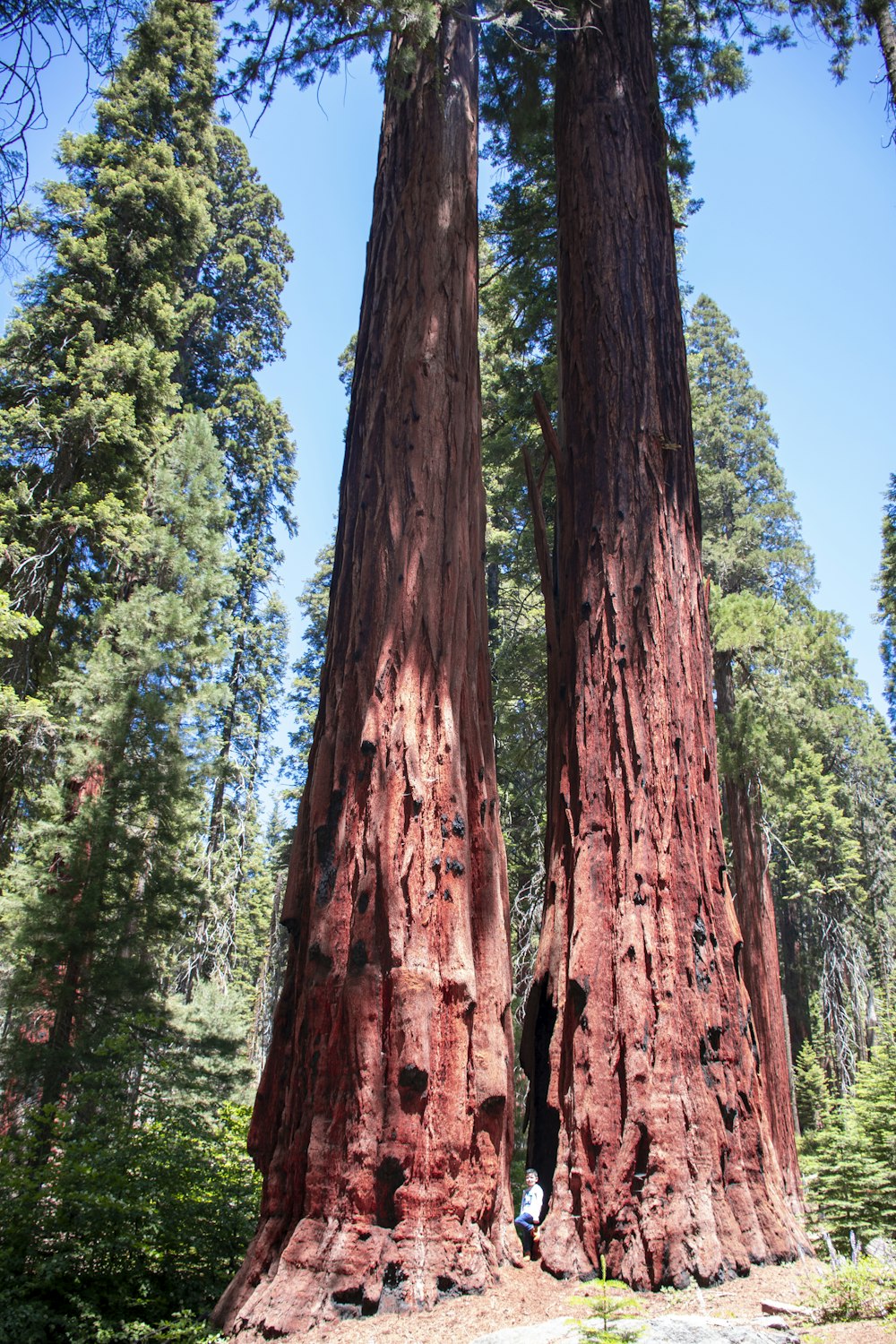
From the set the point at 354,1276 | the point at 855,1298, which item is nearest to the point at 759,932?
the point at 855,1298

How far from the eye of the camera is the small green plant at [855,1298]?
2922 mm

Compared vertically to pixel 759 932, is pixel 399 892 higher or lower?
lower

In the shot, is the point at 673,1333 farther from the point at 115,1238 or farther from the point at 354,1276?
the point at 115,1238

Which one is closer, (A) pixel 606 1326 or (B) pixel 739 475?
(A) pixel 606 1326

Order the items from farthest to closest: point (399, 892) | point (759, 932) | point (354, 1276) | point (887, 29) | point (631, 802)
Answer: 1. point (759, 932)
2. point (887, 29)
3. point (631, 802)
4. point (399, 892)
5. point (354, 1276)

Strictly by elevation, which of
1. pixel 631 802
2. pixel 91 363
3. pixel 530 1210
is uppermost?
pixel 91 363

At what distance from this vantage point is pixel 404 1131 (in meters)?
3.50

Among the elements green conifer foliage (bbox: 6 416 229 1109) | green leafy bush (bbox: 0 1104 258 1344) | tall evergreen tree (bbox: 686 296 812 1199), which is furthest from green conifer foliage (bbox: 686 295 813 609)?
green leafy bush (bbox: 0 1104 258 1344)

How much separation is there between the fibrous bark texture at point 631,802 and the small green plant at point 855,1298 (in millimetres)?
757

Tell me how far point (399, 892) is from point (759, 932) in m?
10.4

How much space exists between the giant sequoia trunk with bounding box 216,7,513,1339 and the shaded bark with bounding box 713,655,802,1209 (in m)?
8.71

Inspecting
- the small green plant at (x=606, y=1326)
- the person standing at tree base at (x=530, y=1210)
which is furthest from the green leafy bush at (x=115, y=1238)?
the small green plant at (x=606, y=1326)

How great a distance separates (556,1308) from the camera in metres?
3.41

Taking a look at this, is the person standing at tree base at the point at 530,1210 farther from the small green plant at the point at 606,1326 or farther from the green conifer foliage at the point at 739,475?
the green conifer foliage at the point at 739,475
